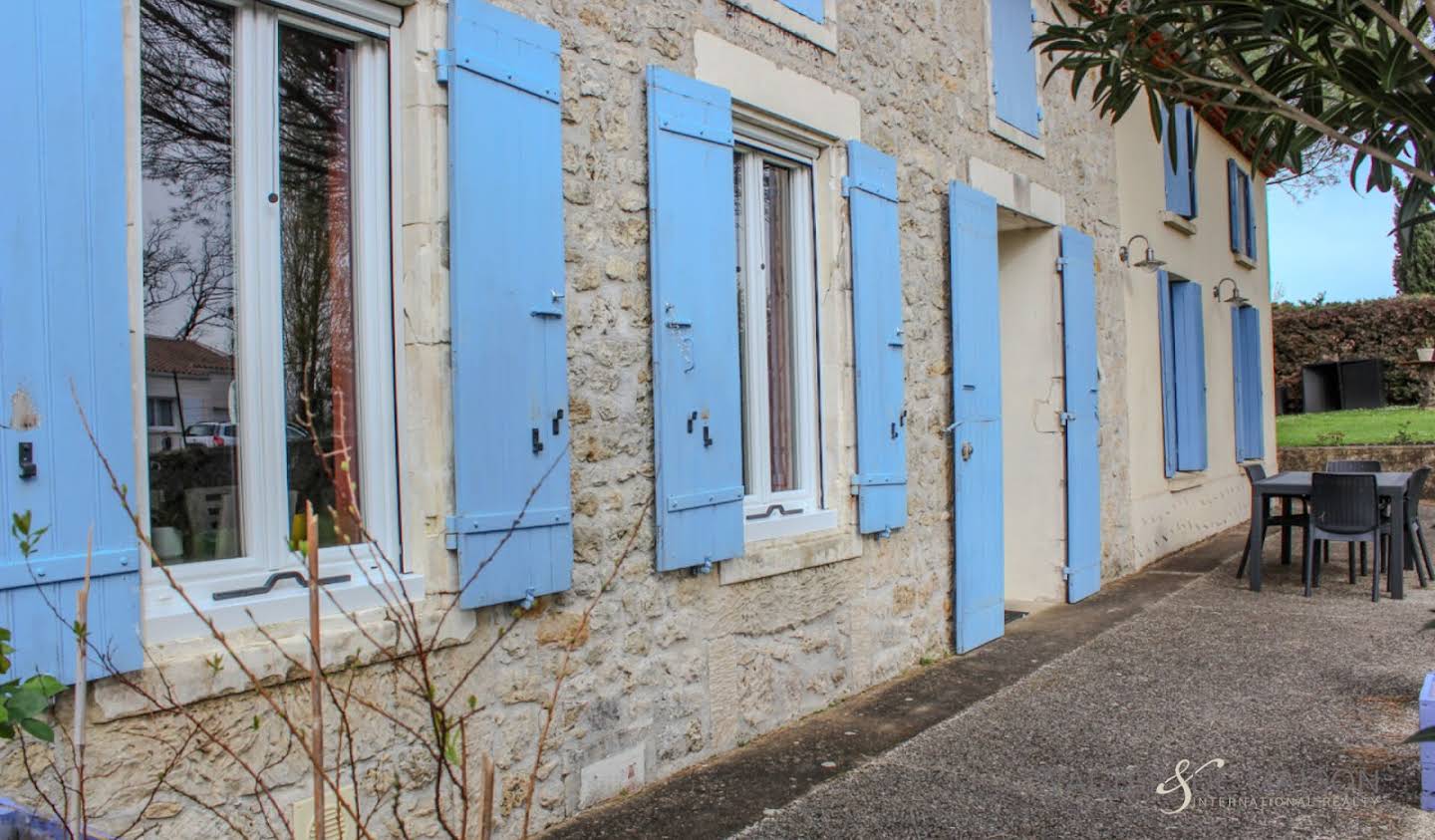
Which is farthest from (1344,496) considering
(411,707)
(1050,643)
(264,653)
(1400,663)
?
(264,653)

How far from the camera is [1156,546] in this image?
8.71 meters

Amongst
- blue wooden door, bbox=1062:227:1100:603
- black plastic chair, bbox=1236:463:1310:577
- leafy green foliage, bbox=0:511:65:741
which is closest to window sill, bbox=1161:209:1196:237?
blue wooden door, bbox=1062:227:1100:603

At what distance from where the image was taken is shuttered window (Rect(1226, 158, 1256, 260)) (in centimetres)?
1102

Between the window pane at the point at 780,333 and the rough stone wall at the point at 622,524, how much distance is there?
49 cm

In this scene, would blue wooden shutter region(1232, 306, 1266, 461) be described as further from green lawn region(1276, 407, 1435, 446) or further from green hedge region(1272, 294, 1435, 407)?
green hedge region(1272, 294, 1435, 407)

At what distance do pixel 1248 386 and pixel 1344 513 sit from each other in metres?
5.08

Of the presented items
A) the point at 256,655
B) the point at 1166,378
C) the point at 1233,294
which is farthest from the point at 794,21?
the point at 1233,294

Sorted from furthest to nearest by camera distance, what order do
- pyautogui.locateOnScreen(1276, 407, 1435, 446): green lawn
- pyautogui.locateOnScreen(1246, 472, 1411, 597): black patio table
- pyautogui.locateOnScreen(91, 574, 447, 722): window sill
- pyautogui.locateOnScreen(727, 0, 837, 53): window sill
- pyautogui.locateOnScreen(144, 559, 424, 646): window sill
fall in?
pyautogui.locateOnScreen(1276, 407, 1435, 446): green lawn < pyautogui.locateOnScreen(1246, 472, 1411, 597): black patio table < pyautogui.locateOnScreen(727, 0, 837, 53): window sill < pyautogui.locateOnScreen(144, 559, 424, 646): window sill < pyautogui.locateOnScreen(91, 574, 447, 722): window sill

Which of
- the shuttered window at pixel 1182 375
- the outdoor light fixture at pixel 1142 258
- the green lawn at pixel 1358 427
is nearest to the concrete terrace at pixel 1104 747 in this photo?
the shuttered window at pixel 1182 375

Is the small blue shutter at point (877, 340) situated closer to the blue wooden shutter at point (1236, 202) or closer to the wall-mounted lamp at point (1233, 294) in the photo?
the wall-mounted lamp at point (1233, 294)

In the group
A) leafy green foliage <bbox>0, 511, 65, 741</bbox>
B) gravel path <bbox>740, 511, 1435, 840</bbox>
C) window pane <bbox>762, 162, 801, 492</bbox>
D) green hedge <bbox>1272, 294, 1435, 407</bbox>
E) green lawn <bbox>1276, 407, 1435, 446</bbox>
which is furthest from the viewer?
green hedge <bbox>1272, 294, 1435, 407</bbox>

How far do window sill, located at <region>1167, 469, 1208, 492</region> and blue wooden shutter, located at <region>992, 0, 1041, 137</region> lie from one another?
3.69 m

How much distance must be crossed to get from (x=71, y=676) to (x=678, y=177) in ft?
8.21

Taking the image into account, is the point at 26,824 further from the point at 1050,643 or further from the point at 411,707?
the point at 1050,643
